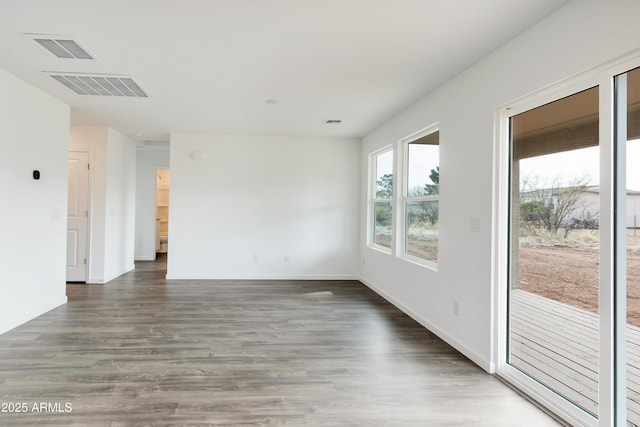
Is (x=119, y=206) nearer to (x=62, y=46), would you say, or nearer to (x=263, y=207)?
(x=263, y=207)

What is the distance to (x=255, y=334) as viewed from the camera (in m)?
3.46

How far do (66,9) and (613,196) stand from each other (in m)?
3.33

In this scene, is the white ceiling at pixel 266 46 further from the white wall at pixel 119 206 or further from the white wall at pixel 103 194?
the white wall at pixel 119 206

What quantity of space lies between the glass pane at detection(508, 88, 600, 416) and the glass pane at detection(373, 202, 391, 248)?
8.63ft

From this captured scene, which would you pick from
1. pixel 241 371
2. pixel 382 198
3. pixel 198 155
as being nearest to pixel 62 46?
pixel 241 371

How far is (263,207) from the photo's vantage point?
6246 mm

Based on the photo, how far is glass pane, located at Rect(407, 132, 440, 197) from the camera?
3.91 metres

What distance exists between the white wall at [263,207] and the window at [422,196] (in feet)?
6.07

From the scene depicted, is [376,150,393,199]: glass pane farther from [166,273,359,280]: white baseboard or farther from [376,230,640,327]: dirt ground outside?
[376,230,640,327]: dirt ground outside

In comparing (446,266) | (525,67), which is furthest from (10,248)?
(525,67)

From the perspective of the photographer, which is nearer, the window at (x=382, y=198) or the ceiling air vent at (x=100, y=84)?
the ceiling air vent at (x=100, y=84)

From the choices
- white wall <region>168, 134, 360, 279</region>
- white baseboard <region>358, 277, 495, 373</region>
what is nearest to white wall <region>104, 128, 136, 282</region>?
white wall <region>168, 134, 360, 279</region>

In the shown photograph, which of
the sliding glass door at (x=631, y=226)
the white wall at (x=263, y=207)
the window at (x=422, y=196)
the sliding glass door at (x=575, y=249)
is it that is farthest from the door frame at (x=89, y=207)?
the sliding glass door at (x=631, y=226)

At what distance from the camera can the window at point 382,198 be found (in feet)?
17.1
